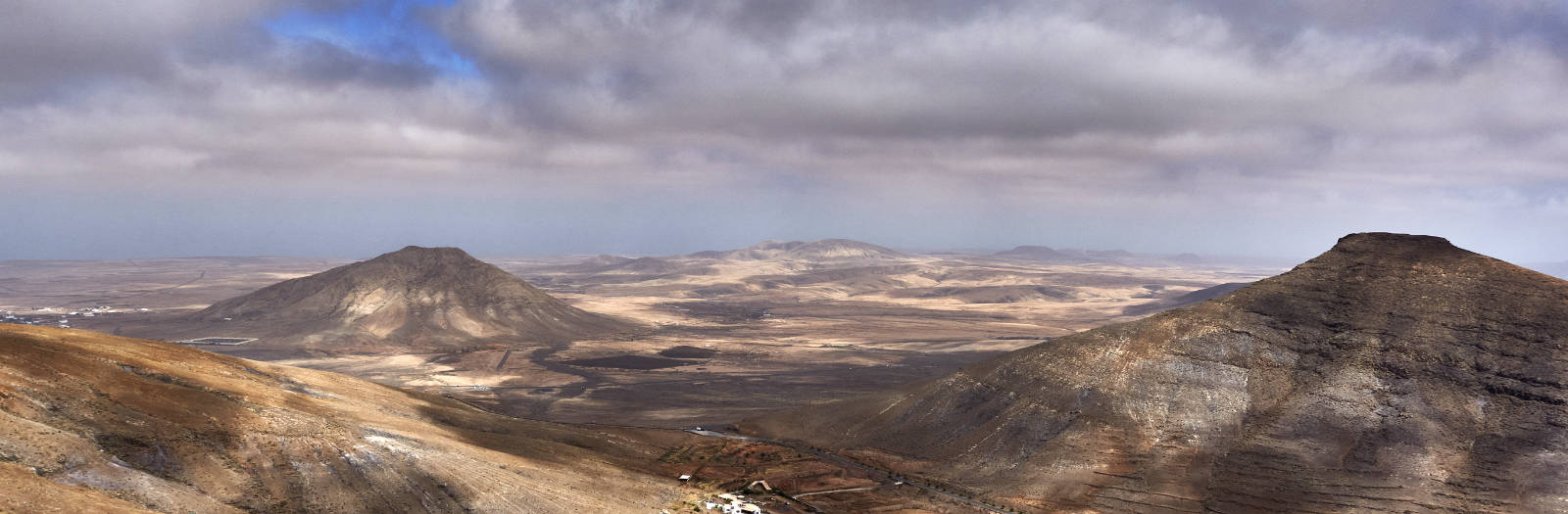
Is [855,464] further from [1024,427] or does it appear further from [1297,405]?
[1297,405]

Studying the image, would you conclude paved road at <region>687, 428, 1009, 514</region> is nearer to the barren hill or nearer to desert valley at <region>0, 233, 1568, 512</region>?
desert valley at <region>0, 233, 1568, 512</region>

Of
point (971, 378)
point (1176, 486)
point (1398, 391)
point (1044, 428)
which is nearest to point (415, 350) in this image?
point (971, 378)

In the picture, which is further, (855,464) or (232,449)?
(855,464)

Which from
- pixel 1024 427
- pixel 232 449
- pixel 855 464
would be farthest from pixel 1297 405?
pixel 232 449

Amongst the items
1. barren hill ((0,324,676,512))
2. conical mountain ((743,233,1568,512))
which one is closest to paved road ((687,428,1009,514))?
conical mountain ((743,233,1568,512))

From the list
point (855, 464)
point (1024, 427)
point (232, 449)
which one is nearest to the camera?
point (232, 449)

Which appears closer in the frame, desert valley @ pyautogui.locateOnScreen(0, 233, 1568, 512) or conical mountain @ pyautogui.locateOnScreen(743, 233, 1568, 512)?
desert valley @ pyautogui.locateOnScreen(0, 233, 1568, 512)

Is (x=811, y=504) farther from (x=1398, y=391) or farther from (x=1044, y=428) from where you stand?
(x=1398, y=391)
